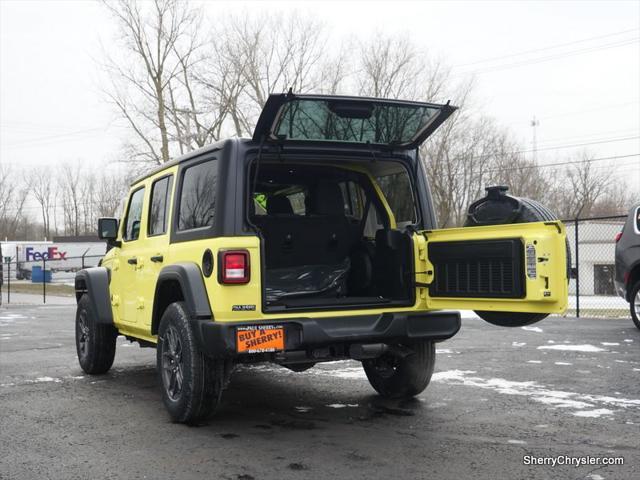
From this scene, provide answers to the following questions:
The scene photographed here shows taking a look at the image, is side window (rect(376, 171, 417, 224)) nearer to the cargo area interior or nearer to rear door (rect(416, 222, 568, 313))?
the cargo area interior

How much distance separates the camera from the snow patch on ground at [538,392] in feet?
19.1

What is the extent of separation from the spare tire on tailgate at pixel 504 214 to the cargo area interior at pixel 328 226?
609mm

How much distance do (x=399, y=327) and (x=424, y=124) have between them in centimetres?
153

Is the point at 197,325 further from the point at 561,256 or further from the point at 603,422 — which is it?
the point at 603,422

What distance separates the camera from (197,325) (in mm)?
4961

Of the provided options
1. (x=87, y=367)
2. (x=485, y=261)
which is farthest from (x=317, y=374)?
(x=485, y=261)

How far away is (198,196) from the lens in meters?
5.47

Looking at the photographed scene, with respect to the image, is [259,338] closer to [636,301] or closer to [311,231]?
[311,231]

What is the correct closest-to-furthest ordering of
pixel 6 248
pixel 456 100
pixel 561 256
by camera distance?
pixel 561 256 < pixel 456 100 < pixel 6 248

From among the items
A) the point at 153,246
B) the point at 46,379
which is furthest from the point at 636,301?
the point at 46,379

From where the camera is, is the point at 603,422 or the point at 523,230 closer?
the point at 523,230

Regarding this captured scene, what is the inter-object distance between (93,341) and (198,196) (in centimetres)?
283

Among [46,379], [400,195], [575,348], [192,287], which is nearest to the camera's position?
[192,287]

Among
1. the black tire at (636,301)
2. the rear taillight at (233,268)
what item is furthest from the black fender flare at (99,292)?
the black tire at (636,301)
